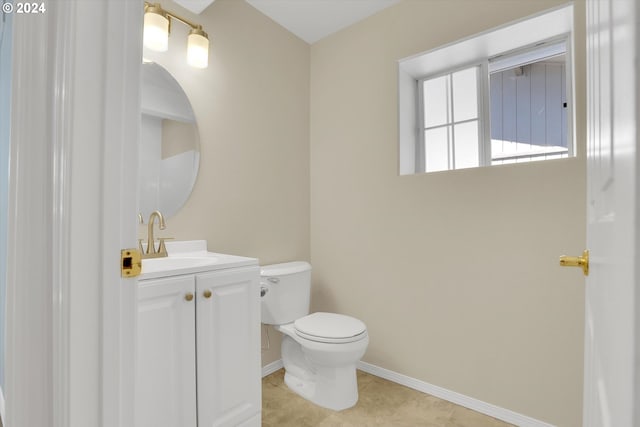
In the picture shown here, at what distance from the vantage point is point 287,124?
2389 mm

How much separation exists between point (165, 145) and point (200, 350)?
42.8 inches

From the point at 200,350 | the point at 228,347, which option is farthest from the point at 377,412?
the point at 200,350

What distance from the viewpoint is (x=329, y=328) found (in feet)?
5.87

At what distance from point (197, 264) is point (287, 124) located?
4.69 ft

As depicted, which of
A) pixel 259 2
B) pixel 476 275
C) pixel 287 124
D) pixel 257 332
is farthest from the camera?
pixel 287 124

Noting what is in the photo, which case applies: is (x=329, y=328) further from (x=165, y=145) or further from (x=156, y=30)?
(x=156, y=30)

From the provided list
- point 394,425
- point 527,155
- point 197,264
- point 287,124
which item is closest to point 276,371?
point 394,425

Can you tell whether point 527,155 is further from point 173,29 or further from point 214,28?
point 173,29

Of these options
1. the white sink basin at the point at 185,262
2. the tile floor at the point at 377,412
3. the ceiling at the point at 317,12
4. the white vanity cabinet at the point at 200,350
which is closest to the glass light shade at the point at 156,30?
the ceiling at the point at 317,12

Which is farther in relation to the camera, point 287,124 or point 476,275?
point 287,124

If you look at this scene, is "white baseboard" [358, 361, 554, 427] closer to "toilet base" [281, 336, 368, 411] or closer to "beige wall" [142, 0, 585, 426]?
"beige wall" [142, 0, 585, 426]

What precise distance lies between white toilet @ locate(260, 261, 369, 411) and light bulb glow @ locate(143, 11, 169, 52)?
1.36m

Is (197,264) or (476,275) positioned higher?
(197,264)

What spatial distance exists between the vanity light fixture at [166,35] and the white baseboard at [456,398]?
2.20 m
